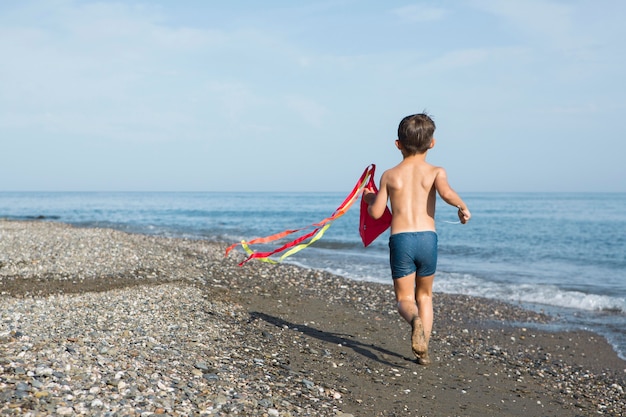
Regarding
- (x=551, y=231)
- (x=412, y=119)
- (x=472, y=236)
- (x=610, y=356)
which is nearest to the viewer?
(x=412, y=119)

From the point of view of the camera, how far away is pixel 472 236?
27.9m

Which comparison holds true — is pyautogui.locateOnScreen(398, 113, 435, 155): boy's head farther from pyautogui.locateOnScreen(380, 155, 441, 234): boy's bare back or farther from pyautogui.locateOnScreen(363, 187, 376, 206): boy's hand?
pyautogui.locateOnScreen(363, 187, 376, 206): boy's hand

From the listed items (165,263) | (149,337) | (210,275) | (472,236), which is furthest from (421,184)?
(472,236)

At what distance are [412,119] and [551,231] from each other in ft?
94.1

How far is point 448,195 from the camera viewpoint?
5.29 metres

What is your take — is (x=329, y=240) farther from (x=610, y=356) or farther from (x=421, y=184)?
(x=421, y=184)

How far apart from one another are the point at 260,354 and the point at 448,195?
2419mm

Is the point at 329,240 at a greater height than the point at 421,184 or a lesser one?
lesser

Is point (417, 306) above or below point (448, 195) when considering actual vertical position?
below

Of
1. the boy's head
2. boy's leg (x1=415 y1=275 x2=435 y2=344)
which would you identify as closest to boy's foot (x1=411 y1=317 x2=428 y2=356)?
boy's leg (x1=415 y1=275 x2=435 y2=344)

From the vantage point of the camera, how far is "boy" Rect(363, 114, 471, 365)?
5.38 meters

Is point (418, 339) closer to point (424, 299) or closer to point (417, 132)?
point (424, 299)

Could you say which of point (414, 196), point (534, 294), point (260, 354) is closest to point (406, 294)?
point (414, 196)

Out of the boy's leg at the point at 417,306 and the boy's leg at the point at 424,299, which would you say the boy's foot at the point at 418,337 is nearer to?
the boy's leg at the point at 417,306
